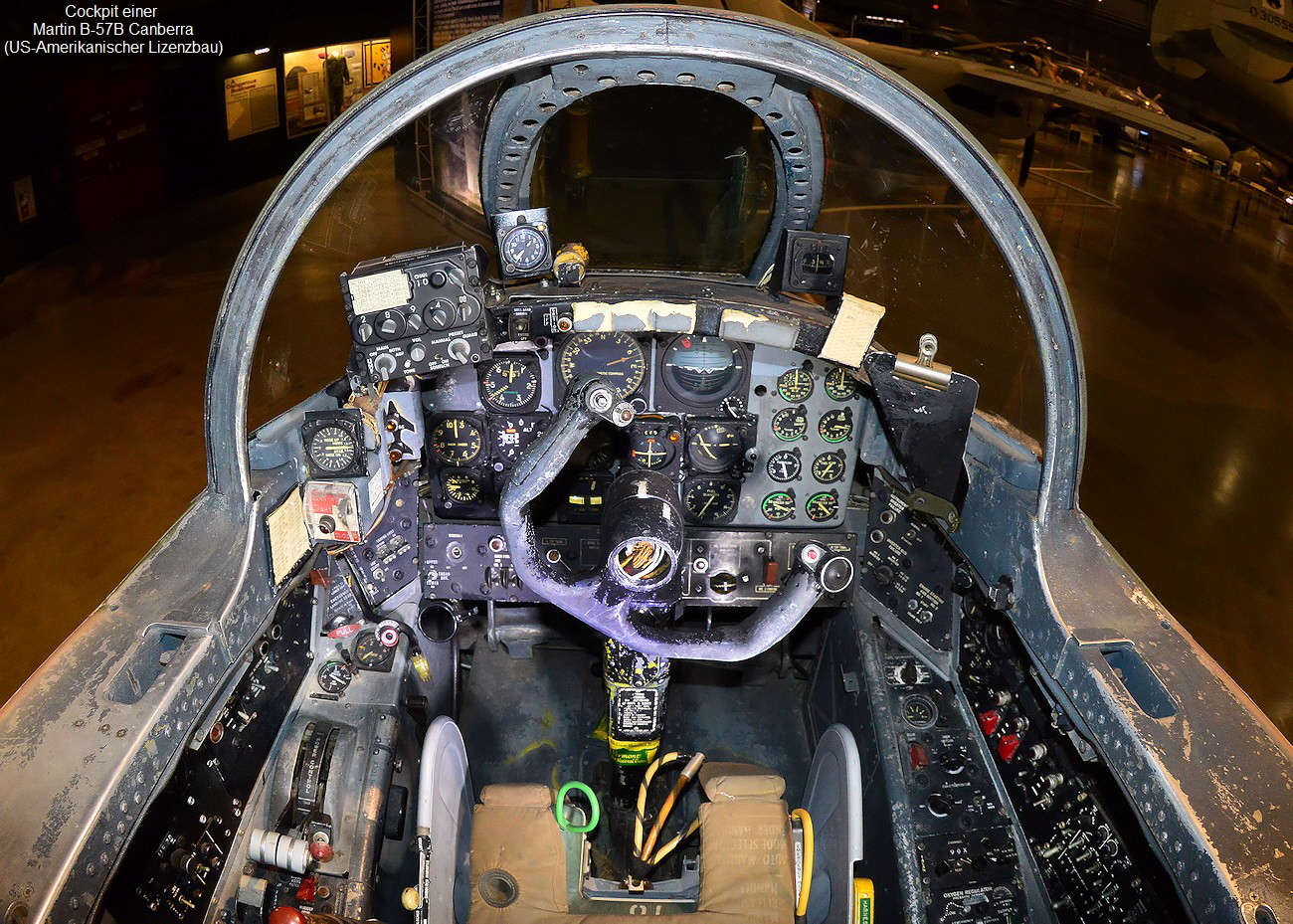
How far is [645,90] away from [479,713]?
510 centimetres

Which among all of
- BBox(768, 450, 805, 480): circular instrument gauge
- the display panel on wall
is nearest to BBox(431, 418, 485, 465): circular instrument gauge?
BBox(768, 450, 805, 480): circular instrument gauge

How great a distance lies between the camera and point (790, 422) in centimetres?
334

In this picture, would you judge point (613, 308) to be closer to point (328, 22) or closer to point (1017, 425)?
point (1017, 425)

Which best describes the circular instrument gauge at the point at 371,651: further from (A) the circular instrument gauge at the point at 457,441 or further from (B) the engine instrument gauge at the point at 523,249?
(B) the engine instrument gauge at the point at 523,249

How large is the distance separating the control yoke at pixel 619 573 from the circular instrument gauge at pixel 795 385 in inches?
47.0

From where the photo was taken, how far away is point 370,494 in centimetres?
275

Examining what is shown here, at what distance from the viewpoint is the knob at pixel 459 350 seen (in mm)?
2637

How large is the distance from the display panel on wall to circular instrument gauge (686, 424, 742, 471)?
6.70 metres

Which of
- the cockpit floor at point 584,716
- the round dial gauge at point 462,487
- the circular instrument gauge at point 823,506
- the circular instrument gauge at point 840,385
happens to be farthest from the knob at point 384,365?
the cockpit floor at point 584,716

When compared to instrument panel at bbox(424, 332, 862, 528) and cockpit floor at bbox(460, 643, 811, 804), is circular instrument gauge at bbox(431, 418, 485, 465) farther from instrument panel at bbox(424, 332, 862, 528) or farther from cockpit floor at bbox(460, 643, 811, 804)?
cockpit floor at bbox(460, 643, 811, 804)

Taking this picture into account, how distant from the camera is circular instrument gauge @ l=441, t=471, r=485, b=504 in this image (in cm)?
335

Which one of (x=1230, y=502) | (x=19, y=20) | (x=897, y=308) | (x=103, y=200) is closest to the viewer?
(x=897, y=308)

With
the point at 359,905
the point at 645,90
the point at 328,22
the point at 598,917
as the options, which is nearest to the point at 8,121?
the point at 328,22

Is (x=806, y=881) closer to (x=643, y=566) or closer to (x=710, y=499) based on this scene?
(x=643, y=566)
